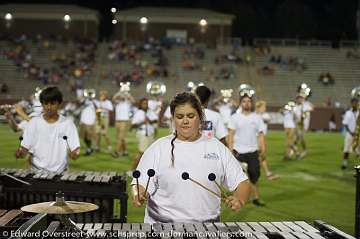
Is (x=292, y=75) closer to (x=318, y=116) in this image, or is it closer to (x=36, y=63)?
(x=318, y=116)

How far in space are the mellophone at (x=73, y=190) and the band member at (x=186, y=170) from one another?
110 inches

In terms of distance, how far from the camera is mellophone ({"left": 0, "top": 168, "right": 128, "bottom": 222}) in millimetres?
8406

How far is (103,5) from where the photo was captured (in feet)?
215

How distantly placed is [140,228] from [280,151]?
68.1ft

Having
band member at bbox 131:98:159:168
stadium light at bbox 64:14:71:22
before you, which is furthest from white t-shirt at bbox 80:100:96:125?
stadium light at bbox 64:14:71:22

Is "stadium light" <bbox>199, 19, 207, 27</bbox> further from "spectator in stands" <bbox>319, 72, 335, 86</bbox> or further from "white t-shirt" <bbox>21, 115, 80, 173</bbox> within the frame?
"white t-shirt" <bbox>21, 115, 80, 173</bbox>

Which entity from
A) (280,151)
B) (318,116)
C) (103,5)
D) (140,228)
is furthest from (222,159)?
(103,5)

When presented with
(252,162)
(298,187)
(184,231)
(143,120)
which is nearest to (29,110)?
(143,120)

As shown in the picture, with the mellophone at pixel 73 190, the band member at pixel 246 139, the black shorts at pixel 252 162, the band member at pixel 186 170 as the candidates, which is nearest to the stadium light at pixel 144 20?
the band member at pixel 246 139

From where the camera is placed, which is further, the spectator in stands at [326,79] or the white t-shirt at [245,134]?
the spectator in stands at [326,79]

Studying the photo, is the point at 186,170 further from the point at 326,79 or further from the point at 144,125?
the point at 326,79

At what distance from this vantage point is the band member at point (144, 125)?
58.8 feet

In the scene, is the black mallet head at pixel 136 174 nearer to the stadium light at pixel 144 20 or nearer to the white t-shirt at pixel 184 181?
the white t-shirt at pixel 184 181

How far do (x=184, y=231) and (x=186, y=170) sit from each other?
27.1 inches
